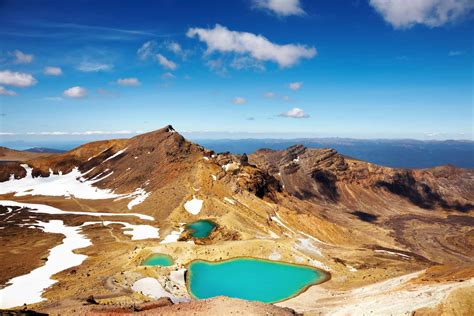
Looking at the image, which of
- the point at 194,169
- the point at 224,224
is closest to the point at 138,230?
the point at 224,224

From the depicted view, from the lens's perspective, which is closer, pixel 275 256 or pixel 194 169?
pixel 275 256

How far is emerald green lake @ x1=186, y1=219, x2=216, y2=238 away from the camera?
8312 cm

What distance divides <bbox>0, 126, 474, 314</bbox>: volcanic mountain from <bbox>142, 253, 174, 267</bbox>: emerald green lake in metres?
1.14

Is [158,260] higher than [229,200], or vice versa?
[229,200]

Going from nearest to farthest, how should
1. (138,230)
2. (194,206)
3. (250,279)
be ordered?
1. (250,279)
2. (138,230)
3. (194,206)

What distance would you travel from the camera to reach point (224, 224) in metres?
83.4

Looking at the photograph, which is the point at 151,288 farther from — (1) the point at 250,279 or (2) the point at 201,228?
(2) the point at 201,228

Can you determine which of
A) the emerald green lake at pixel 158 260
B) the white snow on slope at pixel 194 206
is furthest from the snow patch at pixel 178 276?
the white snow on slope at pixel 194 206

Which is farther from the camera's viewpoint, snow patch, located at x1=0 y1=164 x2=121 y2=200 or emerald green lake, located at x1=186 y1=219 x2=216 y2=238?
snow patch, located at x1=0 y1=164 x2=121 y2=200

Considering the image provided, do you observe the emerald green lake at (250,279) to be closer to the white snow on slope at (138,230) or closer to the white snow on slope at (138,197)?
the white snow on slope at (138,230)

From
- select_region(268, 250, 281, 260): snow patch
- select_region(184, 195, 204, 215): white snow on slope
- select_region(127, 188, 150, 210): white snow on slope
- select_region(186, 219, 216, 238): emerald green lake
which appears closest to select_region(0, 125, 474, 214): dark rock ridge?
select_region(127, 188, 150, 210): white snow on slope

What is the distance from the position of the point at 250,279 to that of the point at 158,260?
17.8 m

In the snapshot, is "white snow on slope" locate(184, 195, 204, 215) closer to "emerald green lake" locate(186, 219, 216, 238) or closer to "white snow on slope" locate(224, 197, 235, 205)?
"emerald green lake" locate(186, 219, 216, 238)

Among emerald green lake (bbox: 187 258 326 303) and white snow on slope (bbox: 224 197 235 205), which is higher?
white snow on slope (bbox: 224 197 235 205)
